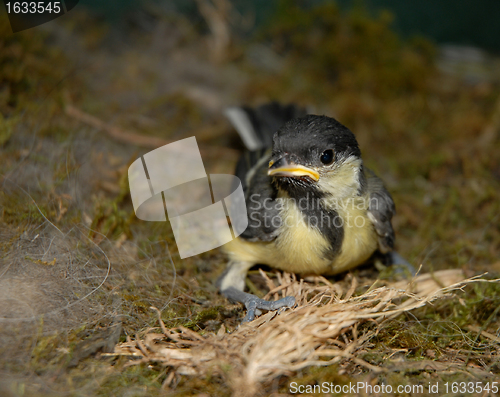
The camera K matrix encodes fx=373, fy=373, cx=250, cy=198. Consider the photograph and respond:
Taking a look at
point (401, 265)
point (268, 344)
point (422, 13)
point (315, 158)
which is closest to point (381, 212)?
point (401, 265)

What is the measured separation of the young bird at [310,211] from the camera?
211 cm

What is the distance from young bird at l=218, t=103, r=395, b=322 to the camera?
2.11 meters

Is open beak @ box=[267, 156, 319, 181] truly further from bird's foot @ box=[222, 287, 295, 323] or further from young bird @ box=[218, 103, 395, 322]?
bird's foot @ box=[222, 287, 295, 323]

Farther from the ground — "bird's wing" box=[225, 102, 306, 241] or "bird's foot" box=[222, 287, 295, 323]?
"bird's wing" box=[225, 102, 306, 241]

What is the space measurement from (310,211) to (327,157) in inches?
13.5

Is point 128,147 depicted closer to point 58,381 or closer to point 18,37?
point 18,37

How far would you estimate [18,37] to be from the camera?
3473mm

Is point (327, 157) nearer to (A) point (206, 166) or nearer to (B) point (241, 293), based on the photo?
(B) point (241, 293)

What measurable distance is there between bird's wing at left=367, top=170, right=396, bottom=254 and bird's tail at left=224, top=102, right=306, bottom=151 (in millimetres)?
1179

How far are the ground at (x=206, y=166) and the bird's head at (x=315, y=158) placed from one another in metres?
0.76

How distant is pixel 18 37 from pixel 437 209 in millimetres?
4217

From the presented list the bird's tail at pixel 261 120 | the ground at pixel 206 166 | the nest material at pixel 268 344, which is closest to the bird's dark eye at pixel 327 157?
the nest material at pixel 268 344

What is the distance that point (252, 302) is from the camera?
2.35 metres

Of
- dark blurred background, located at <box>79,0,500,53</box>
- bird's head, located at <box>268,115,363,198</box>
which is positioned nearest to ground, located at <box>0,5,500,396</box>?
dark blurred background, located at <box>79,0,500,53</box>
